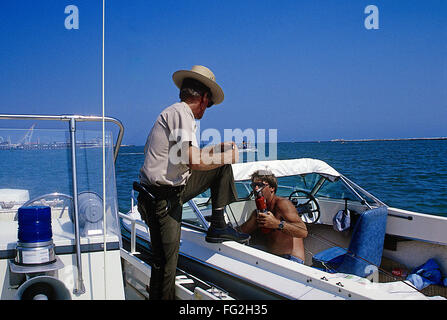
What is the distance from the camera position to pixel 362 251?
3695 mm

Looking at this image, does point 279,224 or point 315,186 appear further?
point 315,186

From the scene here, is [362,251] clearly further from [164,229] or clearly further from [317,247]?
[164,229]

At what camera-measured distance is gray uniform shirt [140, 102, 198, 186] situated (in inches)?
94.6

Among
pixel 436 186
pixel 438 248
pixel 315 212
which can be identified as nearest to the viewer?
pixel 438 248

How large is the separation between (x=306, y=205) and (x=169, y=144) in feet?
9.58

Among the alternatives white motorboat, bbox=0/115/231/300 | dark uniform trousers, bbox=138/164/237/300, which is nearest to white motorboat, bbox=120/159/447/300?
white motorboat, bbox=0/115/231/300

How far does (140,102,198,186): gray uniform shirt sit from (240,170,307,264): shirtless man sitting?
45.3 inches

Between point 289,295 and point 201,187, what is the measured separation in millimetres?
952

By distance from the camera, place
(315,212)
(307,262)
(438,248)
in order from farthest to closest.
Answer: (315,212)
(307,262)
(438,248)

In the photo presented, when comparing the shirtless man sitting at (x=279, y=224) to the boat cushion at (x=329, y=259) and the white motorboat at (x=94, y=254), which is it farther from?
the white motorboat at (x=94, y=254)

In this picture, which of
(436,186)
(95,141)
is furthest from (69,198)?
(436,186)

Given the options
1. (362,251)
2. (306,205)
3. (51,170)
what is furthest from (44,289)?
(306,205)

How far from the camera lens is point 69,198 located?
267cm
